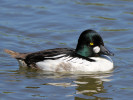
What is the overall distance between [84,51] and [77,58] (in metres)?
0.41

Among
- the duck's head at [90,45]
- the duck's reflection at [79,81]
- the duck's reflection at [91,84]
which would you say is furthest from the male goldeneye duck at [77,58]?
the duck's reflection at [91,84]

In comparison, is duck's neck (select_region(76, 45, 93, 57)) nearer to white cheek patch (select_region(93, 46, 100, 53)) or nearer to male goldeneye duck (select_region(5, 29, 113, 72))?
male goldeneye duck (select_region(5, 29, 113, 72))

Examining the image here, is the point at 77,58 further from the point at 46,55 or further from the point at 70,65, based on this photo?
the point at 46,55

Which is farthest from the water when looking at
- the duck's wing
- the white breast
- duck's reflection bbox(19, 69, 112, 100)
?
the duck's wing

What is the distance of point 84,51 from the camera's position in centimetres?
1308

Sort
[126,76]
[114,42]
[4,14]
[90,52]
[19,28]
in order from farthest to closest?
[4,14] → [19,28] → [114,42] → [90,52] → [126,76]

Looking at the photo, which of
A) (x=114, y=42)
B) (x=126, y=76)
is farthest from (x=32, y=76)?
(x=114, y=42)

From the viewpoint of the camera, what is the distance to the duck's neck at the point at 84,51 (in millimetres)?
12991

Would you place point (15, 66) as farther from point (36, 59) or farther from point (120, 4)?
point (120, 4)

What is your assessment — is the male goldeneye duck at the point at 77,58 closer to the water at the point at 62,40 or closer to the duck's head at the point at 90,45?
the duck's head at the point at 90,45

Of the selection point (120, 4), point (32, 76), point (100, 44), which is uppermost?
point (120, 4)

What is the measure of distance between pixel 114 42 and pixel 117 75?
308 cm

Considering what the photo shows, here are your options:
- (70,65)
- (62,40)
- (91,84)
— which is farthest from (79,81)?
(62,40)

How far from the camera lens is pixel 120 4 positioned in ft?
61.4
